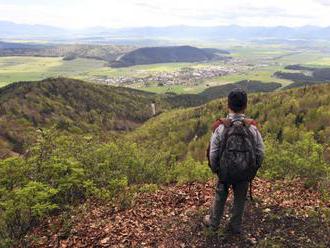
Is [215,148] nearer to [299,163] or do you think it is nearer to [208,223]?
[208,223]

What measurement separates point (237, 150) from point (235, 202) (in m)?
1.62

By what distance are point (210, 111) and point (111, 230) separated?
66516mm

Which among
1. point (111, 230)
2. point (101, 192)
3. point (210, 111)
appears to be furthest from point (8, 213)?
point (210, 111)

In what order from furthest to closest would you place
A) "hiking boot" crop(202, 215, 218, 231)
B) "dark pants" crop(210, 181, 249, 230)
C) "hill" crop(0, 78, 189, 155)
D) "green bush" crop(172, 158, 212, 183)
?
"hill" crop(0, 78, 189, 155) < "green bush" crop(172, 158, 212, 183) < "hiking boot" crop(202, 215, 218, 231) < "dark pants" crop(210, 181, 249, 230)

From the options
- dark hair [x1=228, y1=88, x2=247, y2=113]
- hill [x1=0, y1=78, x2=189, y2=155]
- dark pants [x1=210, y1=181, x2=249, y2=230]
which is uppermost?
dark hair [x1=228, y1=88, x2=247, y2=113]

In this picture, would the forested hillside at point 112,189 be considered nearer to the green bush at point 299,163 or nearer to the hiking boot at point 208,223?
the green bush at point 299,163

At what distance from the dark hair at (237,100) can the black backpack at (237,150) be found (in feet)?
1.02

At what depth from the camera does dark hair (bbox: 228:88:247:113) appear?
8576mm

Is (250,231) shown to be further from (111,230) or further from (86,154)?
(86,154)

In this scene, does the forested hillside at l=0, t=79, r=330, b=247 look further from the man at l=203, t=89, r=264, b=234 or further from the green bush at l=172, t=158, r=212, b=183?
the man at l=203, t=89, r=264, b=234

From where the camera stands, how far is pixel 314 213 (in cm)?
1098

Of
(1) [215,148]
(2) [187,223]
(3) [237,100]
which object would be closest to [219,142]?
(1) [215,148]

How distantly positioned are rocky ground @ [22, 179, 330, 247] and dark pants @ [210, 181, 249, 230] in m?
0.39

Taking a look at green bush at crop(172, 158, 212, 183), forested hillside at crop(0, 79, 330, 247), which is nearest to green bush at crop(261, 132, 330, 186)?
forested hillside at crop(0, 79, 330, 247)
